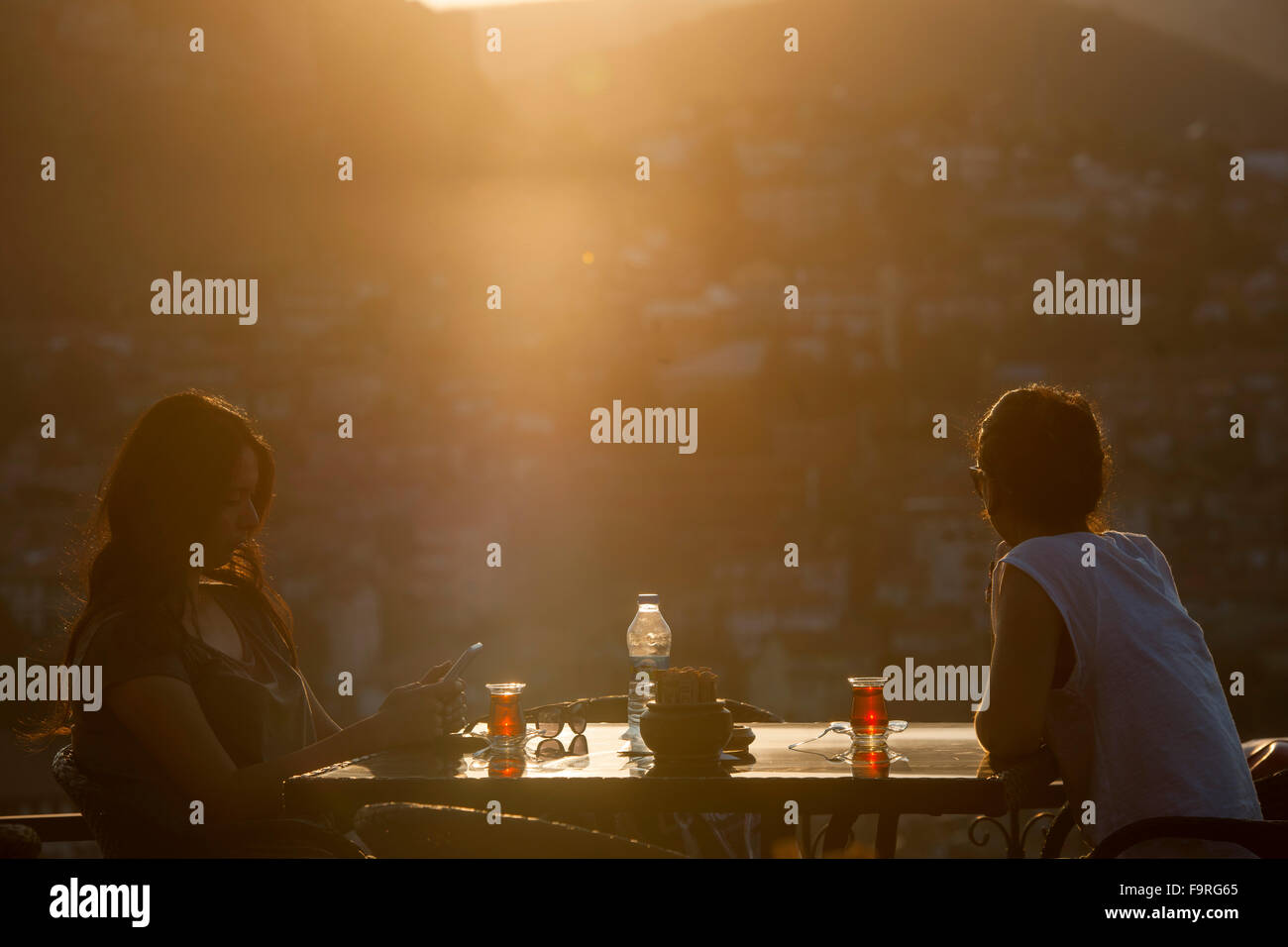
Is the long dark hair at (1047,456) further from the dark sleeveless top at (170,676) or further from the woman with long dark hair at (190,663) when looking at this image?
the dark sleeveless top at (170,676)

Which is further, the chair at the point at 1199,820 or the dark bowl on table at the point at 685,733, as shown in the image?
the dark bowl on table at the point at 685,733

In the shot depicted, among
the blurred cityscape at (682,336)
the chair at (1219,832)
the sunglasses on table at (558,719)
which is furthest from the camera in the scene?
the blurred cityscape at (682,336)

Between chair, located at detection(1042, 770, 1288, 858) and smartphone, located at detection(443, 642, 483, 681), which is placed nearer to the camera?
chair, located at detection(1042, 770, 1288, 858)

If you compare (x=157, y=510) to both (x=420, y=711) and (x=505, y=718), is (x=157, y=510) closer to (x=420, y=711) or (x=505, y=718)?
(x=420, y=711)

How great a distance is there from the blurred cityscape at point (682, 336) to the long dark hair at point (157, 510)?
4.23 meters

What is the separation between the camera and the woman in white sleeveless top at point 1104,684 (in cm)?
168

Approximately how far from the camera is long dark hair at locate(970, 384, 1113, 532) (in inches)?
72.7

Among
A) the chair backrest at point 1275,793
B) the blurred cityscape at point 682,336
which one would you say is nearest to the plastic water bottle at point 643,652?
the chair backrest at point 1275,793

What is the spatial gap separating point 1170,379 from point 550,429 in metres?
3.55

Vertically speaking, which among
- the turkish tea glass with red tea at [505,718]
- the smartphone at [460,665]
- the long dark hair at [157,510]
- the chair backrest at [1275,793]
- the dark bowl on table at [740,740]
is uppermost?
the long dark hair at [157,510]

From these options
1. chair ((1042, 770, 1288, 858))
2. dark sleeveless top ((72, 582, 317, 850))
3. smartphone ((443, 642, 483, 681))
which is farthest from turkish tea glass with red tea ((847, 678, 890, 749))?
dark sleeveless top ((72, 582, 317, 850))

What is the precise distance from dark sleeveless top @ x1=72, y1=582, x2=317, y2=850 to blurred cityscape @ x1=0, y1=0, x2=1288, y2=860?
4214 mm

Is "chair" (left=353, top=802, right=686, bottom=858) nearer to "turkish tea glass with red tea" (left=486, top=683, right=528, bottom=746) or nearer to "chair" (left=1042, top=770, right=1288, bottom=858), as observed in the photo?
"turkish tea glass with red tea" (left=486, top=683, right=528, bottom=746)
